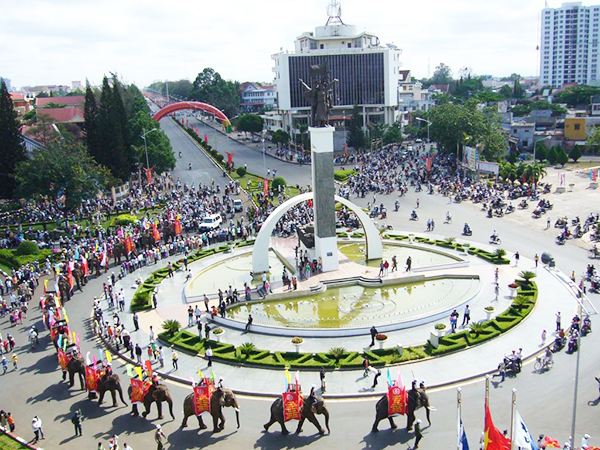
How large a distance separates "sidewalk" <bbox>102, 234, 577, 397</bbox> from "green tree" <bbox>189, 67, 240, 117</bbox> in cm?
11571

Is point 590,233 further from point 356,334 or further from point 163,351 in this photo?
point 163,351

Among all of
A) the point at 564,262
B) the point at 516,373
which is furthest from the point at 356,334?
the point at 564,262

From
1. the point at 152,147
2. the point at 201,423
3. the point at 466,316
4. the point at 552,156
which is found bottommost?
the point at 201,423

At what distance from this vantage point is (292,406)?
64.0 feet

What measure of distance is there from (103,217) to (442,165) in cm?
4406

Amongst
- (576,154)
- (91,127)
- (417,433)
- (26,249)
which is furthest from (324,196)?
(576,154)

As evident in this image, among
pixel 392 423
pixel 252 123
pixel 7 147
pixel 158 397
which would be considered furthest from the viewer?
pixel 252 123

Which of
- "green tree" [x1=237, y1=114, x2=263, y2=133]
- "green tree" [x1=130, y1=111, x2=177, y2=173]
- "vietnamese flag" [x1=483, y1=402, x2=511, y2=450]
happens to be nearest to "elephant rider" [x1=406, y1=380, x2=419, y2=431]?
"vietnamese flag" [x1=483, y1=402, x2=511, y2=450]

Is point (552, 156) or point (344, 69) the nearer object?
point (552, 156)

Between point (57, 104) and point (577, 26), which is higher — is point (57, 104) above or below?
below

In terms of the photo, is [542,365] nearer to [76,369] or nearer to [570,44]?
[76,369]

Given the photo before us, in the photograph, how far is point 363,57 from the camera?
102 m

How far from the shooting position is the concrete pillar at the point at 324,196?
35484mm

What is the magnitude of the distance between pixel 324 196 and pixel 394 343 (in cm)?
1237
